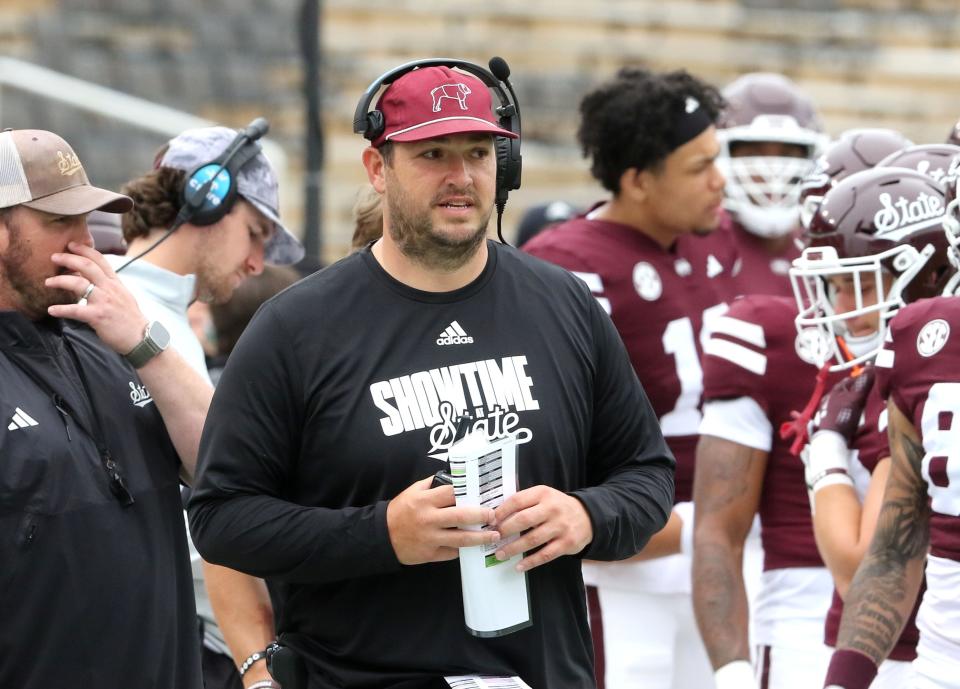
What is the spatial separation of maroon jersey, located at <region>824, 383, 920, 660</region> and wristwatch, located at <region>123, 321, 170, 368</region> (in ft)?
5.11

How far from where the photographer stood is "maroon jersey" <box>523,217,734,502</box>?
5020 mm

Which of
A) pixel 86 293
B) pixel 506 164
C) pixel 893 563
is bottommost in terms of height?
pixel 893 563

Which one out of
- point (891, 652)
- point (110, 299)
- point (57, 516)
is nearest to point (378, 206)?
point (110, 299)

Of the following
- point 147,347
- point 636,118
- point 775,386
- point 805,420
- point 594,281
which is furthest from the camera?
point 636,118

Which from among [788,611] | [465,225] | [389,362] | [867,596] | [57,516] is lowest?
[788,611]

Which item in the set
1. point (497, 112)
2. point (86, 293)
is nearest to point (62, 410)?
point (86, 293)

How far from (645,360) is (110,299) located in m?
2.18

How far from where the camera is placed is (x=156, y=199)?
13.3 feet

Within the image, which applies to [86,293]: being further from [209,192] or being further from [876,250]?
[876,250]

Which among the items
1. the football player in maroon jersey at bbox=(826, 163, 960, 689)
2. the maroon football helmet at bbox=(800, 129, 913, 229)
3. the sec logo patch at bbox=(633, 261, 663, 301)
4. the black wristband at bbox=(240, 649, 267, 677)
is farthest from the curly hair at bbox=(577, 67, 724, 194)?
the black wristband at bbox=(240, 649, 267, 677)

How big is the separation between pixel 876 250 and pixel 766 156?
7.70ft

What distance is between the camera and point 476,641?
293 centimetres

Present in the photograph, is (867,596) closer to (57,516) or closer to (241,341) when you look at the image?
(241,341)

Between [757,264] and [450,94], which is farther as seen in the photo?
[757,264]
